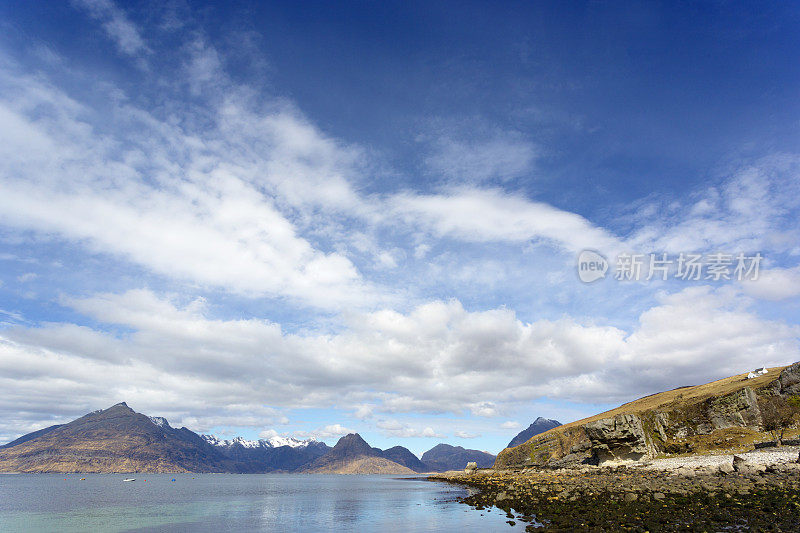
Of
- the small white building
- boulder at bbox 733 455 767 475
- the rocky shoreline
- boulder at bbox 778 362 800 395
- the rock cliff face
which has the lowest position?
the rocky shoreline

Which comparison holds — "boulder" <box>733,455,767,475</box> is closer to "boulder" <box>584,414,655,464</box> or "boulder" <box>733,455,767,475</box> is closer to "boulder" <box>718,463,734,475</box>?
"boulder" <box>718,463,734,475</box>

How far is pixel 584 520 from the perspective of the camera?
38.2 metres

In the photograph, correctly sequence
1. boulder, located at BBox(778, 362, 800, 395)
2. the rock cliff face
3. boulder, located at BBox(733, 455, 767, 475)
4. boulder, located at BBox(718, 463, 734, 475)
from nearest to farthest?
boulder, located at BBox(733, 455, 767, 475) → boulder, located at BBox(718, 463, 734, 475) → boulder, located at BBox(778, 362, 800, 395) → the rock cliff face

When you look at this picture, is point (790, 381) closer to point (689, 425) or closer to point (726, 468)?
point (689, 425)

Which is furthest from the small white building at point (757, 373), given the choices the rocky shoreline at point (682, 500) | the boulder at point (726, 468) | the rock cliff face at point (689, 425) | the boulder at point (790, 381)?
the boulder at point (726, 468)

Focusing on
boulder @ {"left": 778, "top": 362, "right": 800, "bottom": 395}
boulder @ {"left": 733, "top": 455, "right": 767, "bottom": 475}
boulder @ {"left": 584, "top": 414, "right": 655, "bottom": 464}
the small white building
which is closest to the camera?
boulder @ {"left": 733, "top": 455, "right": 767, "bottom": 475}

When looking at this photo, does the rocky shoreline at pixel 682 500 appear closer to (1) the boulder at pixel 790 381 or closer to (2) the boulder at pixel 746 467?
(2) the boulder at pixel 746 467

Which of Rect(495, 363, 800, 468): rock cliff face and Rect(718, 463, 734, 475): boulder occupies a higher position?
Rect(495, 363, 800, 468): rock cliff face

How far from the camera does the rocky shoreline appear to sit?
33.2m

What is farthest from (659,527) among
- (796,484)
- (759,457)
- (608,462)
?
(608,462)

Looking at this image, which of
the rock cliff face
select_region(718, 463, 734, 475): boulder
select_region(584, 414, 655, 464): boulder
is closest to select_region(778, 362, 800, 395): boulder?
the rock cliff face

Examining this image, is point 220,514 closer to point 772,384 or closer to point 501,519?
point 501,519

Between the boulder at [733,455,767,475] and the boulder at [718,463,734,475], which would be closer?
the boulder at [733,455,767,475]

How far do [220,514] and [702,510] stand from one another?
7034 centimetres
